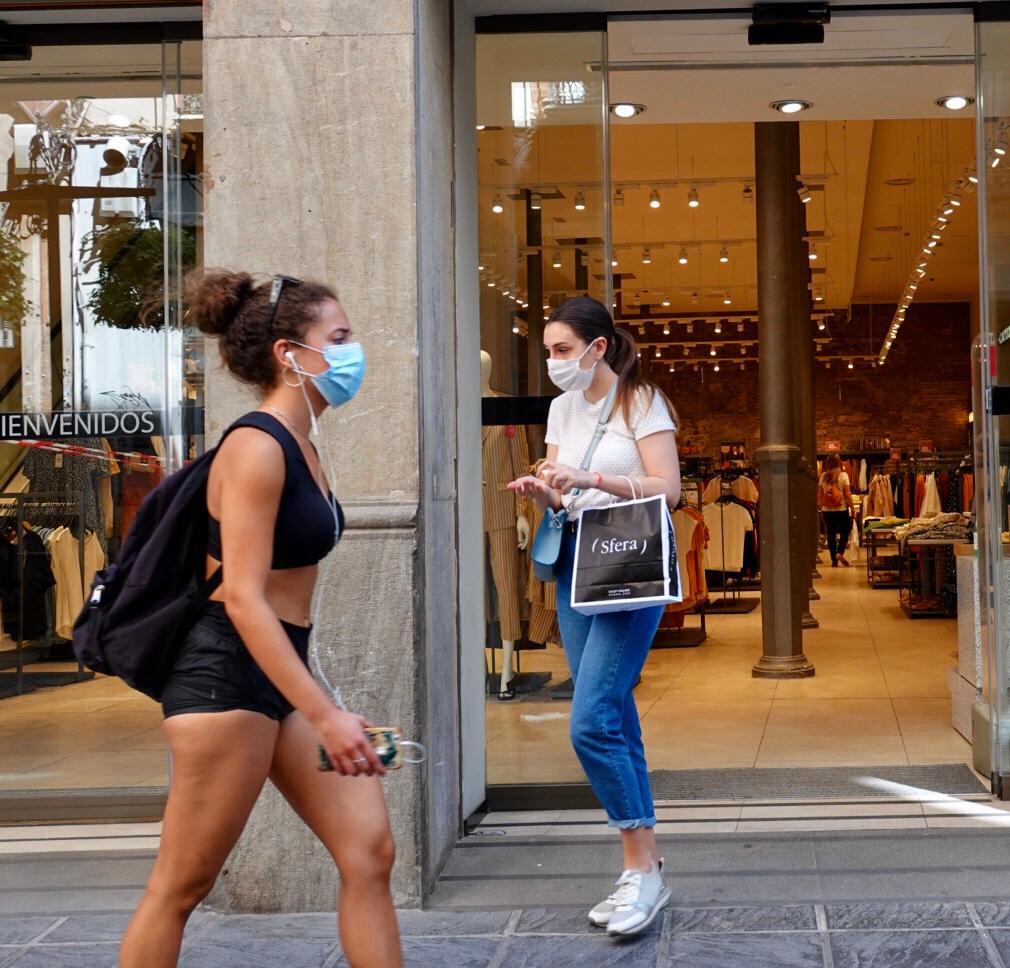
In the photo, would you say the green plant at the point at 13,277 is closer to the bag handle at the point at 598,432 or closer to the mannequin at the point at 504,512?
the mannequin at the point at 504,512

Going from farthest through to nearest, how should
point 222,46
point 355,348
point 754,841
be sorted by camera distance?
point 754,841, point 222,46, point 355,348

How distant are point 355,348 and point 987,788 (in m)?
3.59

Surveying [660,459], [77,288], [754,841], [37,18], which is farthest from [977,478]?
[37,18]

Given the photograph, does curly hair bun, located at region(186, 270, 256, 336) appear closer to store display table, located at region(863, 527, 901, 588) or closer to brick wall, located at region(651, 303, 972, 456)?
store display table, located at region(863, 527, 901, 588)

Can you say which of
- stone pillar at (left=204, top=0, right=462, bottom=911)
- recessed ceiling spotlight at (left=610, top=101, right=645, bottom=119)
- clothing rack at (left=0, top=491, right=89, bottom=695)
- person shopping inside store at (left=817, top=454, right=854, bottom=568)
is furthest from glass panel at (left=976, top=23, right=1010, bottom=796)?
person shopping inside store at (left=817, top=454, right=854, bottom=568)

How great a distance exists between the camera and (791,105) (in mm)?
6211

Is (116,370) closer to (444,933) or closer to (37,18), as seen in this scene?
(37,18)

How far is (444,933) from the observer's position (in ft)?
11.8

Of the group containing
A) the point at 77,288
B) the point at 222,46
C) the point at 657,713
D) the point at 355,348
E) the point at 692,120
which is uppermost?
the point at 692,120

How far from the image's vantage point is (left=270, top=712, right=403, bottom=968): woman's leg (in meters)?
2.29

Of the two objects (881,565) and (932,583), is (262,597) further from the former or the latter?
(881,565)

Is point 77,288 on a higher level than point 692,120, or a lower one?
lower

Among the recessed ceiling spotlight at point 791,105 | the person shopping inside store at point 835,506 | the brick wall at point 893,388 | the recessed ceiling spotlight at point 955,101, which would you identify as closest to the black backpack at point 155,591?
the recessed ceiling spotlight at point 791,105

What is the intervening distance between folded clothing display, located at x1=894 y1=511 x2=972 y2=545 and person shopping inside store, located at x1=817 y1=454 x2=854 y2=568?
8.73 m
